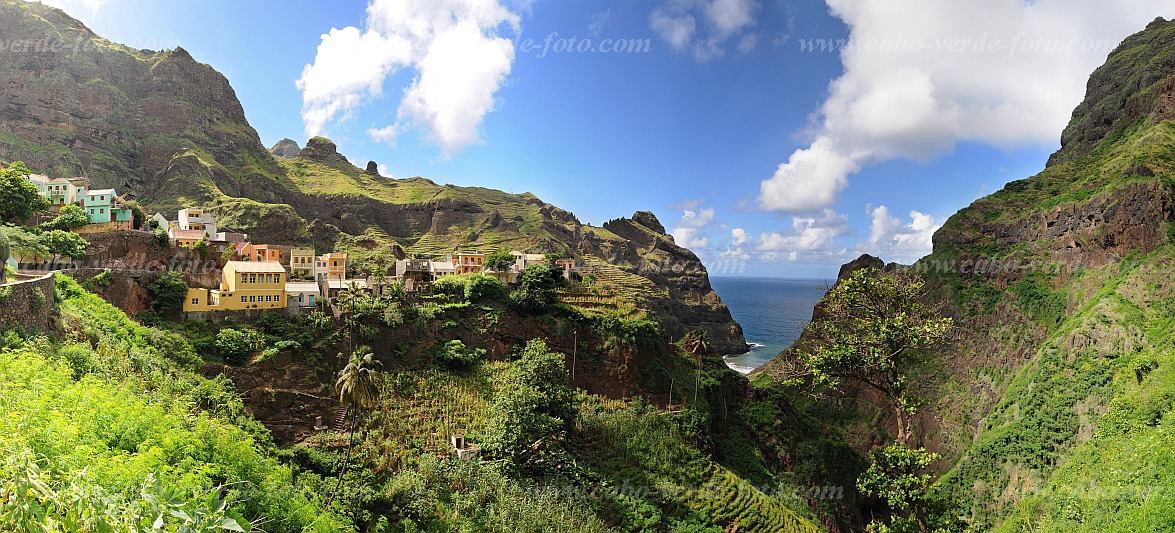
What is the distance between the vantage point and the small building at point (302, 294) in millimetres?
33812

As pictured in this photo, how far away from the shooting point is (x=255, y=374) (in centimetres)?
2795

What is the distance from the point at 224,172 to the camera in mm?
87688

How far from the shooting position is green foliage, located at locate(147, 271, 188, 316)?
29.3 meters

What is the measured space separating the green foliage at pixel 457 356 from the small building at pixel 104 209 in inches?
1006

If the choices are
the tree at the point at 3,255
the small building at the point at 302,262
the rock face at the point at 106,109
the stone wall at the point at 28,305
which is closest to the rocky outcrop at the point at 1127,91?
the small building at the point at 302,262

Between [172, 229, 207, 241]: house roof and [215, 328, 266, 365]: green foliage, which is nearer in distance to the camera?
[215, 328, 266, 365]: green foliage

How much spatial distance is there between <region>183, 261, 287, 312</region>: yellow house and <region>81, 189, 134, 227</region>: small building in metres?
10.9

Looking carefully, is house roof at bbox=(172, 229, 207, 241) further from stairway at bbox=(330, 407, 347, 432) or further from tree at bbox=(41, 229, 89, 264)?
stairway at bbox=(330, 407, 347, 432)

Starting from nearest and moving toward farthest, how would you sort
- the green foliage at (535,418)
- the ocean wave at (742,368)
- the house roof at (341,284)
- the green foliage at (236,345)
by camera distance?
1. the green foliage at (535,418)
2. the green foliage at (236,345)
3. the house roof at (341,284)
4. the ocean wave at (742,368)

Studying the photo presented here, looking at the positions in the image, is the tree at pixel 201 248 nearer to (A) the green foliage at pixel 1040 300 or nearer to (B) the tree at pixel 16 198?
(B) the tree at pixel 16 198

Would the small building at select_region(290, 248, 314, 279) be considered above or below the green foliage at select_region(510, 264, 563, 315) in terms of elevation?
above

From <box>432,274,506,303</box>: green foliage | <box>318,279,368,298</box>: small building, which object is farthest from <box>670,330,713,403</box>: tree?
<box>318,279,368,298</box>: small building

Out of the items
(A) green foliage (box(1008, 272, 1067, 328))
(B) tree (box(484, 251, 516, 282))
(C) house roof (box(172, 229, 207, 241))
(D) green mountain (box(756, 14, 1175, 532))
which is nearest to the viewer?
(D) green mountain (box(756, 14, 1175, 532))

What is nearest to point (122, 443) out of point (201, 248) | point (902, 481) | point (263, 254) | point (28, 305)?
point (28, 305)
